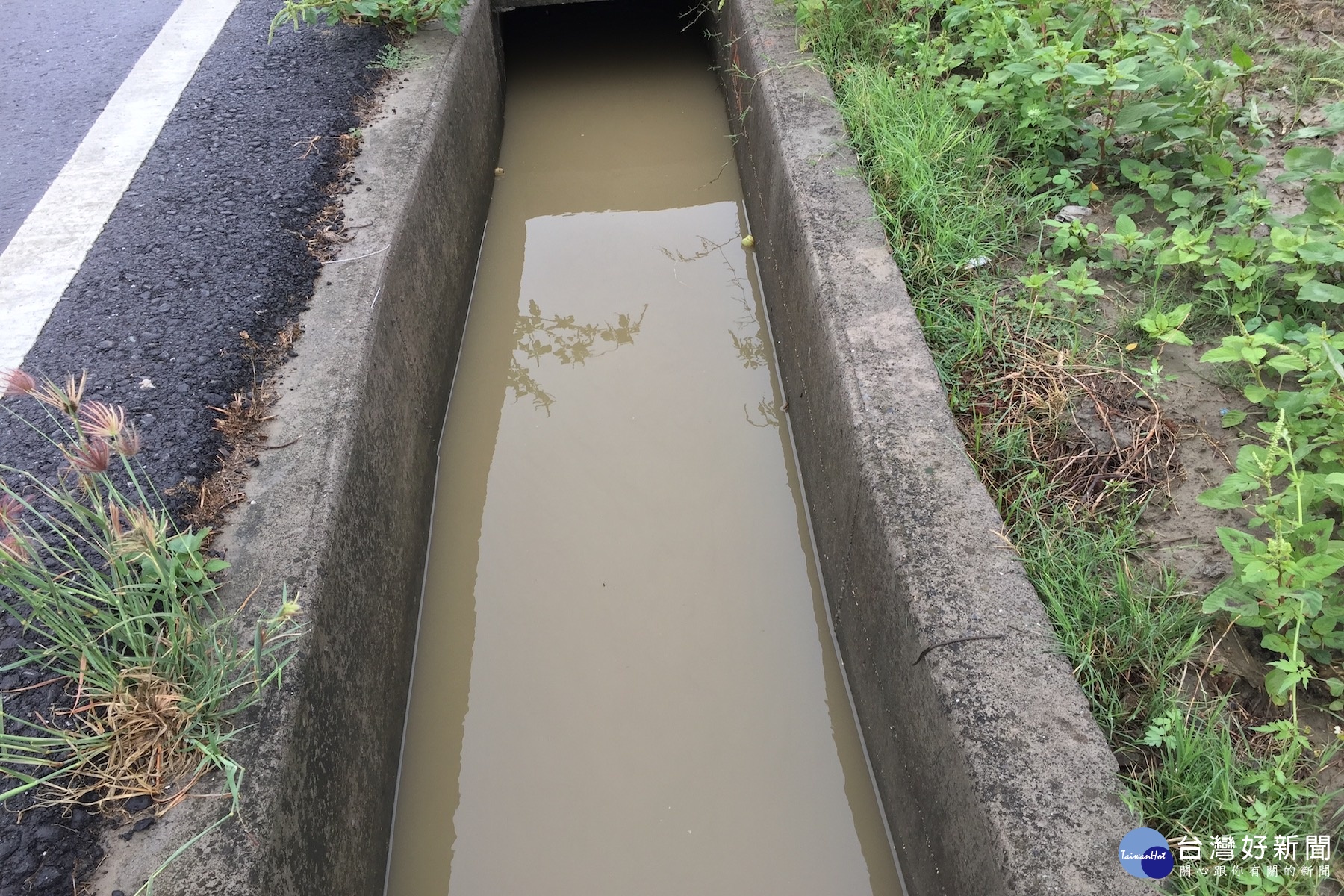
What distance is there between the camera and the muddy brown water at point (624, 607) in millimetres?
2047

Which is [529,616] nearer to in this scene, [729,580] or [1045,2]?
[729,580]

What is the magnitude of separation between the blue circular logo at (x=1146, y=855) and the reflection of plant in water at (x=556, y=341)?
219 cm

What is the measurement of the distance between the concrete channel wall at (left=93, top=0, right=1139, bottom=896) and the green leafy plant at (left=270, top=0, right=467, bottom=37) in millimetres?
632

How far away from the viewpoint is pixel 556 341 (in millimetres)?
3318

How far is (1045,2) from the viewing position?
2955 mm

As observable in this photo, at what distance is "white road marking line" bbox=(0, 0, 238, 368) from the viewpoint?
2482 millimetres

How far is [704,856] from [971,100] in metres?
2.48

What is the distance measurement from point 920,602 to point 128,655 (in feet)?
5.08

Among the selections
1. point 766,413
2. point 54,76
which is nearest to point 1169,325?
point 766,413

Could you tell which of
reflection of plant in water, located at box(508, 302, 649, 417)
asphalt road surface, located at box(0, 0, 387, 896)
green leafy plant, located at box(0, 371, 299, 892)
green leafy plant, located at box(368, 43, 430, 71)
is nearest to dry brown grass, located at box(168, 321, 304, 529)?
asphalt road surface, located at box(0, 0, 387, 896)

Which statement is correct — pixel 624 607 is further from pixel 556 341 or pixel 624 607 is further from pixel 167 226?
pixel 167 226

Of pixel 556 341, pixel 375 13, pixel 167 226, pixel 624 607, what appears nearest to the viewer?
pixel 624 607

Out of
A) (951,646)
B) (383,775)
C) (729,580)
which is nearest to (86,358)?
(383,775)

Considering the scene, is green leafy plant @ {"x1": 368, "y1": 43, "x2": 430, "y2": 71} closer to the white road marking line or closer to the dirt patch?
the white road marking line
